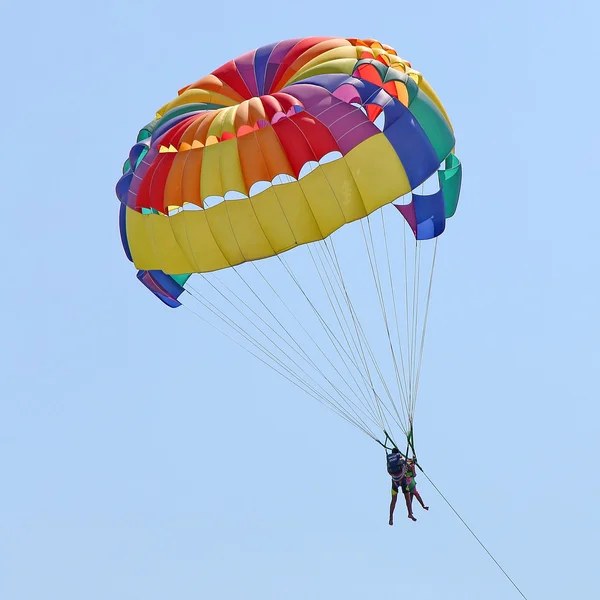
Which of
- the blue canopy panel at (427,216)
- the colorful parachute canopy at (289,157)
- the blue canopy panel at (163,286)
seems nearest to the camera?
the colorful parachute canopy at (289,157)

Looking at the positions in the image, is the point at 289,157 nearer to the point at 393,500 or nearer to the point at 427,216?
the point at 427,216

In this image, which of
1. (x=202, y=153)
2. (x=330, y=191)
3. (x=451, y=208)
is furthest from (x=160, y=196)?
(x=451, y=208)

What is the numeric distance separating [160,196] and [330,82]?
3.40m

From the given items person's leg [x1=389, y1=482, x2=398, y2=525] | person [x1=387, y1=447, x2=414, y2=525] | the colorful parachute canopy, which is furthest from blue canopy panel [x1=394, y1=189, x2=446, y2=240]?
person's leg [x1=389, y1=482, x2=398, y2=525]

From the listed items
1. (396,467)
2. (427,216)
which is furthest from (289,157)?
(396,467)

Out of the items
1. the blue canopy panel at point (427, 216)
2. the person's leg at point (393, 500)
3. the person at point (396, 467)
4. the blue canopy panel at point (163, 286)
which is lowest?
the person's leg at point (393, 500)

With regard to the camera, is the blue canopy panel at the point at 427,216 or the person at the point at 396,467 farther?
the blue canopy panel at the point at 427,216

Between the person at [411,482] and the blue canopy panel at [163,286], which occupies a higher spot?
the blue canopy panel at [163,286]

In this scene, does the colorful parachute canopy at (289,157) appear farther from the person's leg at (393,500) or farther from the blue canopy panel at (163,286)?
the person's leg at (393,500)

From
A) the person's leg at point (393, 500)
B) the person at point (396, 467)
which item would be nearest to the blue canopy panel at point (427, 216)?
the person at point (396, 467)

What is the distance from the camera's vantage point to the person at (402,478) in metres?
27.5

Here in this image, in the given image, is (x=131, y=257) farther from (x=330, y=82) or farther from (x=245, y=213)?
(x=330, y=82)

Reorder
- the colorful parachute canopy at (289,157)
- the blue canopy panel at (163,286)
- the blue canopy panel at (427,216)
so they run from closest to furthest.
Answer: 1. the colorful parachute canopy at (289,157)
2. the blue canopy panel at (427,216)
3. the blue canopy panel at (163,286)

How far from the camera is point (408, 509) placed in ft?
91.4
